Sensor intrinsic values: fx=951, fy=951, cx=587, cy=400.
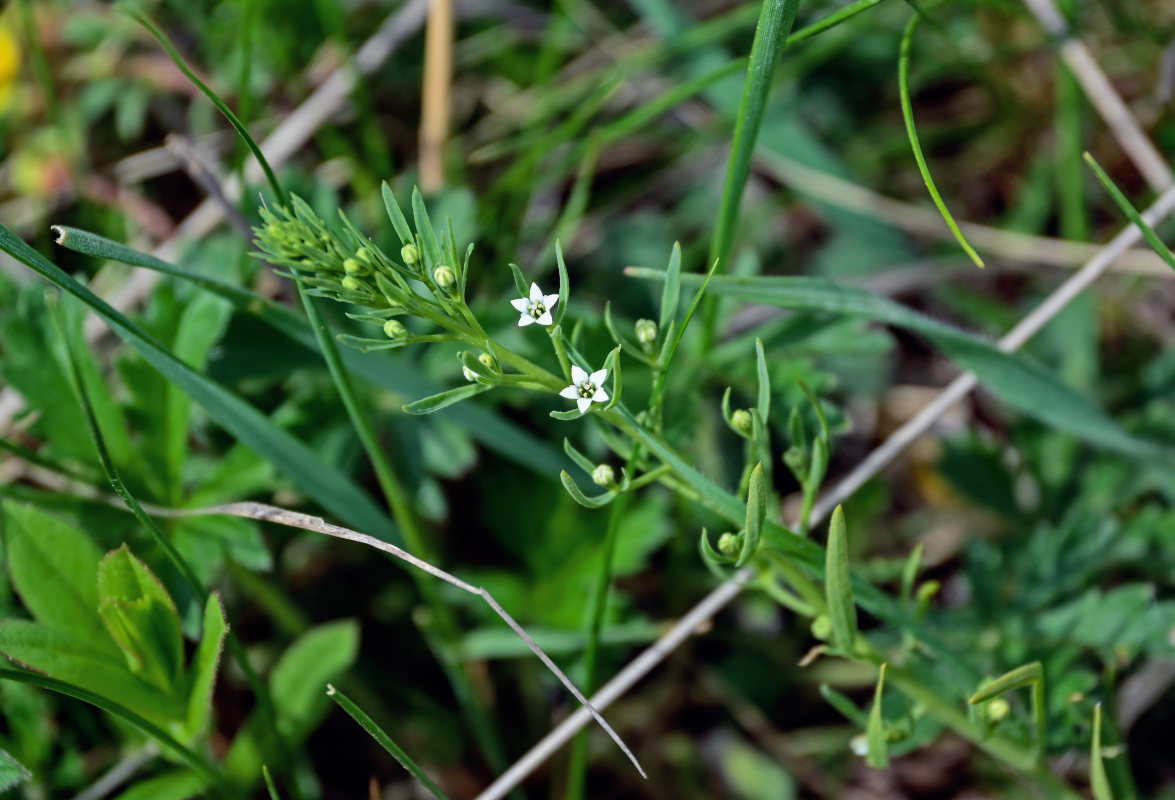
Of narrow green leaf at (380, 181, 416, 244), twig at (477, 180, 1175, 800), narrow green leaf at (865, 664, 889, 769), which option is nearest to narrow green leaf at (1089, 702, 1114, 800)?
narrow green leaf at (865, 664, 889, 769)

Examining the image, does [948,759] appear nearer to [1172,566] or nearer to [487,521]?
[1172,566]

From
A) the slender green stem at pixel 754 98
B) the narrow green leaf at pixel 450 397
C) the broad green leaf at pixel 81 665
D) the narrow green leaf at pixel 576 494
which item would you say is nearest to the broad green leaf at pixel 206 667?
the broad green leaf at pixel 81 665

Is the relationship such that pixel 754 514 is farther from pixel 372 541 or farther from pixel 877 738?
pixel 372 541

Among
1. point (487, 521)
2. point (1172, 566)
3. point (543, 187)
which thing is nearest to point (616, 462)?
point (487, 521)

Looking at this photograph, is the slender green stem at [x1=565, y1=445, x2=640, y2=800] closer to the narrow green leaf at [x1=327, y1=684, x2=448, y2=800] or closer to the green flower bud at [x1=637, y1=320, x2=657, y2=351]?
the green flower bud at [x1=637, y1=320, x2=657, y2=351]

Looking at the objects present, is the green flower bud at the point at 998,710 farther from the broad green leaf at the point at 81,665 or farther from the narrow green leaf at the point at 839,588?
the broad green leaf at the point at 81,665

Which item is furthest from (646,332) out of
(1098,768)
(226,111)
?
(1098,768)
